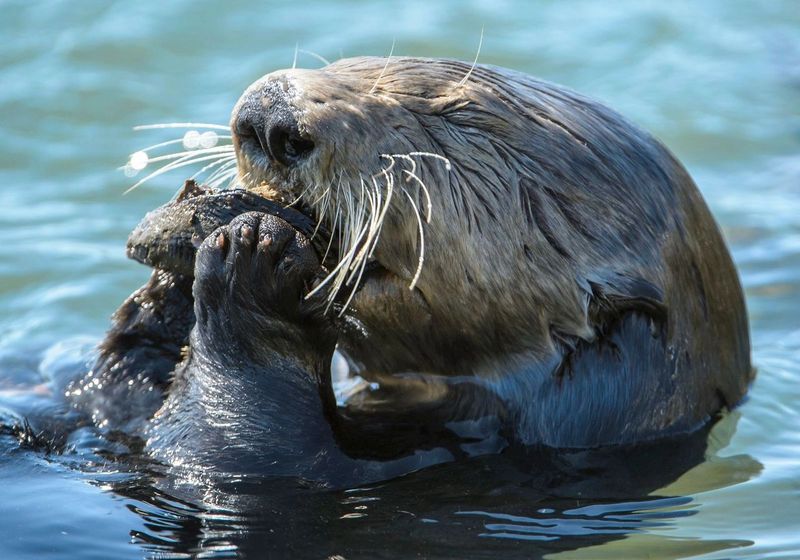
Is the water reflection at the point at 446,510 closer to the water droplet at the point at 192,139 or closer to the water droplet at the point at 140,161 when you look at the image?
the water droplet at the point at 140,161

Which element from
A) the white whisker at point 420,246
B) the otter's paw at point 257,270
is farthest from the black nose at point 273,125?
the white whisker at point 420,246

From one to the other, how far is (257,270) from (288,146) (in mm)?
405

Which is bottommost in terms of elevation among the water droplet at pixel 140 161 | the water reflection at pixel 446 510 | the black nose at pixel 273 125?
the water reflection at pixel 446 510

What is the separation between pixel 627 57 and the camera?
379 inches

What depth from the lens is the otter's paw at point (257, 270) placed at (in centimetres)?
407

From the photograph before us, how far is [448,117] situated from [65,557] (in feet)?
6.04

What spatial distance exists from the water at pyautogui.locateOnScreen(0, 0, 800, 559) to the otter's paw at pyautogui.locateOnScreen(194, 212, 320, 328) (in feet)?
1.88

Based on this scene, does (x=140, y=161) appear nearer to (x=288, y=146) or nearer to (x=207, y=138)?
(x=207, y=138)

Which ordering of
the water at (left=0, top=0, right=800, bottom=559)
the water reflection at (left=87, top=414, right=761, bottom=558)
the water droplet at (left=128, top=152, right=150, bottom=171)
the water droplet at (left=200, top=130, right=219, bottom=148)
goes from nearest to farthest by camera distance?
the water reflection at (left=87, top=414, right=761, bottom=558) → the water at (left=0, top=0, right=800, bottom=559) → the water droplet at (left=128, top=152, right=150, bottom=171) → the water droplet at (left=200, top=130, right=219, bottom=148)

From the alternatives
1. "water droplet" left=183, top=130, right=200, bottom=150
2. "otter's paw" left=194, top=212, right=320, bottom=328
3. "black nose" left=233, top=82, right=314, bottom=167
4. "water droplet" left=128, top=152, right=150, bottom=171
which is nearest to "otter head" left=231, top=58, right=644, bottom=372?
"black nose" left=233, top=82, right=314, bottom=167

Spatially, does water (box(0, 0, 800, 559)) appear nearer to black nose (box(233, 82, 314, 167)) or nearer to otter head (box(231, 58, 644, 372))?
otter head (box(231, 58, 644, 372))

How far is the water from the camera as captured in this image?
13.6 feet

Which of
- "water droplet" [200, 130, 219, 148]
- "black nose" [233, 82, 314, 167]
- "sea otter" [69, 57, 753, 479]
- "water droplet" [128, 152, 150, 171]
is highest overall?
"water droplet" [200, 130, 219, 148]

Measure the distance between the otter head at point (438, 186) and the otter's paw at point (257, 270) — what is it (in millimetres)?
116
